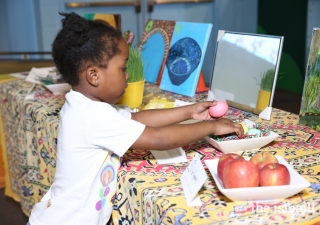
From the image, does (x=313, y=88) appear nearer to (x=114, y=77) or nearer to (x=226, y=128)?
(x=226, y=128)

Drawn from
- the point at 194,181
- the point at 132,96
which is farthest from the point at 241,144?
the point at 132,96

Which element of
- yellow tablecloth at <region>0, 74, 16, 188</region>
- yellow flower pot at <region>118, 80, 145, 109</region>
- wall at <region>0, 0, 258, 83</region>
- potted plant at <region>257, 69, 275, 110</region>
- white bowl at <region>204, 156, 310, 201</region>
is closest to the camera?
white bowl at <region>204, 156, 310, 201</region>

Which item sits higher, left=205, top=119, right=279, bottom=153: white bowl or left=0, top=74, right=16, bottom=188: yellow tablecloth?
left=205, top=119, right=279, bottom=153: white bowl

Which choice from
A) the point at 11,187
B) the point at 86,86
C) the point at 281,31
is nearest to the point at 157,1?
the point at 281,31

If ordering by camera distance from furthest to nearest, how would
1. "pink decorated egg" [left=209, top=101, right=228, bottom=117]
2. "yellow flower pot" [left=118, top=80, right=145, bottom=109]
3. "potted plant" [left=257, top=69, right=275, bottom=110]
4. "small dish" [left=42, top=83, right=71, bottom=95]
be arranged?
"small dish" [left=42, top=83, right=71, bottom=95] → "yellow flower pot" [left=118, top=80, right=145, bottom=109] → "potted plant" [left=257, top=69, right=275, bottom=110] → "pink decorated egg" [left=209, top=101, right=228, bottom=117]

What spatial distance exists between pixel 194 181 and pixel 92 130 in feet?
1.02

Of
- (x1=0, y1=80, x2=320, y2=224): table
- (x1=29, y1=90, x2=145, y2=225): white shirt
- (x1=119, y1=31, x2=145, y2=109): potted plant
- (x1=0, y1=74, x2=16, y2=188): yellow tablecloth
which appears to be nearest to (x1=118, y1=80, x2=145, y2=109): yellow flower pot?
(x1=119, y1=31, x2=145, y2=109): potted plant

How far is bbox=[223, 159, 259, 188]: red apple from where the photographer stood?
0.92 m

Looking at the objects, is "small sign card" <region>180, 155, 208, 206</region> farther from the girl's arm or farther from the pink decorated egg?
the pink decorated egg

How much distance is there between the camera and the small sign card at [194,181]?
938mm

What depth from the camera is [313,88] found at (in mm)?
1449

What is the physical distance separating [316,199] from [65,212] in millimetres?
650

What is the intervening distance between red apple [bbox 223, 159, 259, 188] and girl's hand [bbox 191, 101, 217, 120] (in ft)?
1.60

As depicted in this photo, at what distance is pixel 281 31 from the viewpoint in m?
5.14
